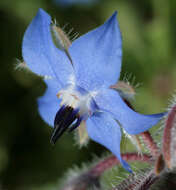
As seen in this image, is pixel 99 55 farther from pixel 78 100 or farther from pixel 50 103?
pixel 50 103

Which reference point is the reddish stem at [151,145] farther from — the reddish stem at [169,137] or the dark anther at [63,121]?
the dark anther at [63,121]

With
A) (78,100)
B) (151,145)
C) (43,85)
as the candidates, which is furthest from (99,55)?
(43,85)

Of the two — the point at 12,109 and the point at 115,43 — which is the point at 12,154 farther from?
the point at 115,43

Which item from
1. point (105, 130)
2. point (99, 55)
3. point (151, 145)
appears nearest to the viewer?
point (99, 55)

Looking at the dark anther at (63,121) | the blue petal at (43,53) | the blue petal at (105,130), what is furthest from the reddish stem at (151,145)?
the blue petal at (43,53)

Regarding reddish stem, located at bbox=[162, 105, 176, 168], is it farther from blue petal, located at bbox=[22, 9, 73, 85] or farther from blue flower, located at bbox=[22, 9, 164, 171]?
blue petal, located at bbox=[22, 9, 73, 85]

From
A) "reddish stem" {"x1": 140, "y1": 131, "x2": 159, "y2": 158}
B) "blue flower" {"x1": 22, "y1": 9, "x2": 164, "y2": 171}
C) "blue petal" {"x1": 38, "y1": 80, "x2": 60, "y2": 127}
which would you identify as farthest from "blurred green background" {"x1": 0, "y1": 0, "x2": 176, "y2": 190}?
"blue flower" {"x1": 22, "y1": 9, "x2": 164, "y2": 171}
